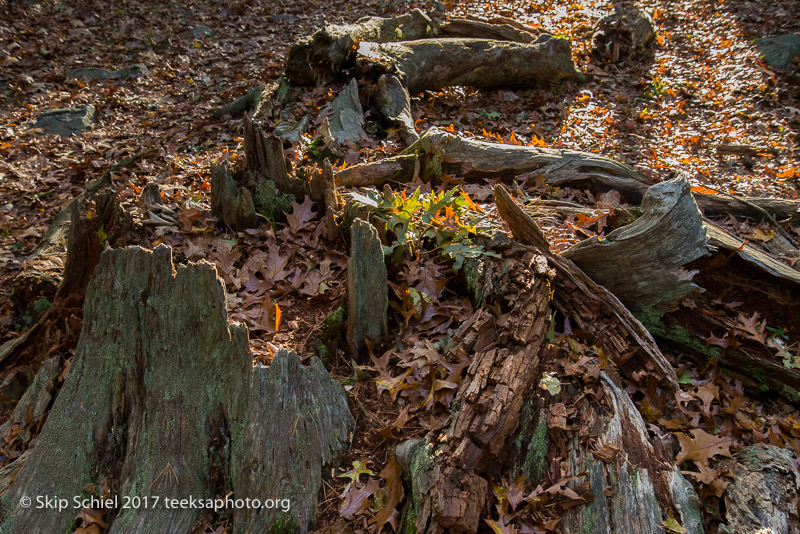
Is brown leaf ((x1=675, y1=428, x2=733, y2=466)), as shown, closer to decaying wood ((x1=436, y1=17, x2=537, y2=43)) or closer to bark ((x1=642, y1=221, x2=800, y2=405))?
bark ((x1=642, y1=221, x2=800, y2=405))

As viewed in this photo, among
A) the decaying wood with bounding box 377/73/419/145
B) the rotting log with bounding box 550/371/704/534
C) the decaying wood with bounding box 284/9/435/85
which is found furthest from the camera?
the decaying wood with bounding box 284/9/435/85

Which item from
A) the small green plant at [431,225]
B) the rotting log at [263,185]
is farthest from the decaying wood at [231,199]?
the small green plant at [431,225]

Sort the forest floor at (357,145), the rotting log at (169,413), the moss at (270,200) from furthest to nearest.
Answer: the moss at (270,200) → the forest floor at (357,145) → the rotting log at (169,413)

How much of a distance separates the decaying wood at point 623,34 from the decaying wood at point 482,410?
812 centimetres

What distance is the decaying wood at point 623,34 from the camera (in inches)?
364

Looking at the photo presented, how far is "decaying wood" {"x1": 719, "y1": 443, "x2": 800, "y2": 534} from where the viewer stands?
2508 mm

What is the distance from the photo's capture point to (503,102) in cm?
842

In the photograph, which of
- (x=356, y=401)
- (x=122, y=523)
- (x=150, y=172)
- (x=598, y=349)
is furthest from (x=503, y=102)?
(x=122, y=523)

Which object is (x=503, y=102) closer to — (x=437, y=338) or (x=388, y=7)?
(x=388, y=7)

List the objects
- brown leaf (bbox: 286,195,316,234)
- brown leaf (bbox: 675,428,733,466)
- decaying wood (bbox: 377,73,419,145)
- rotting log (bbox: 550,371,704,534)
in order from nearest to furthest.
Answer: rotting log (bbox: 550,371,704,534) < brown leaf (bbox: 675,428,733,466) < brown leaf (bbox: 286,195,316,234) < decaying wood (bbox: 377,73,419,145)

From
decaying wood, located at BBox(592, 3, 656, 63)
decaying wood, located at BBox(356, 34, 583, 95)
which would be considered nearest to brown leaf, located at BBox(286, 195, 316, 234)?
decaying wood, located at BBox(356, 34, 583, 95)

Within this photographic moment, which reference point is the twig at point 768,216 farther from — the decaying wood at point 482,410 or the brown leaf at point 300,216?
the brown leaf at point 300,216

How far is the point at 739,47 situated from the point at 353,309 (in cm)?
1030

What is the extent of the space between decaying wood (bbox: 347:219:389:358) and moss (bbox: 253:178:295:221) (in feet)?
4.87
